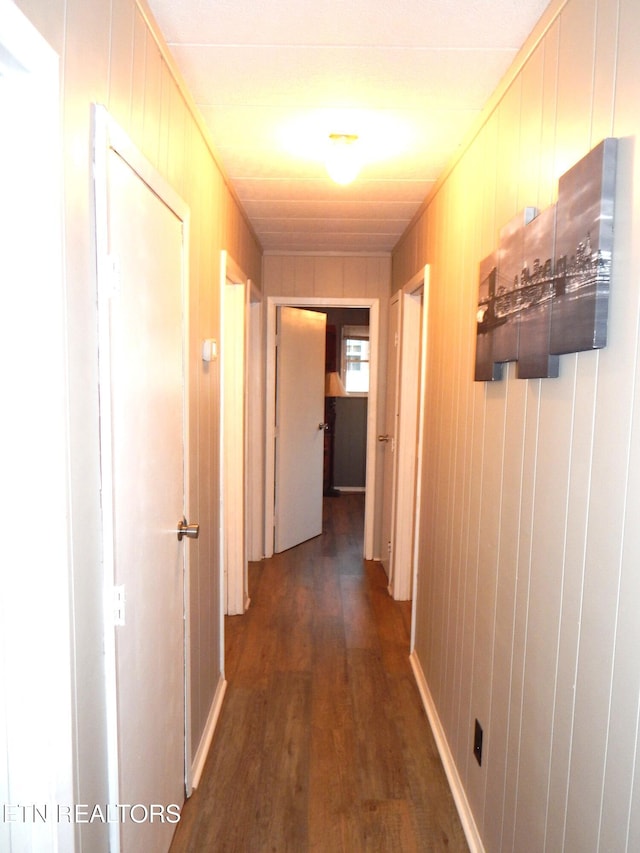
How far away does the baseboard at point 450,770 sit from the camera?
1735 mm

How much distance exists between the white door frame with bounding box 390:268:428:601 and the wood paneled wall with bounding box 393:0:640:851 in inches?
48.6

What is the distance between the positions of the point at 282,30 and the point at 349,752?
8.12 ft

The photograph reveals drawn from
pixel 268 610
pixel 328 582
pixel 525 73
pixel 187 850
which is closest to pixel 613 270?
pixel 525 73

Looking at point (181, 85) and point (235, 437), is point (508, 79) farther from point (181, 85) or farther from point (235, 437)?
point (235, 437)

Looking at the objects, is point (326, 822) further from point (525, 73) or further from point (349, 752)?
point (525, 73)

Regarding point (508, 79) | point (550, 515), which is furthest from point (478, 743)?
point (508, 79)

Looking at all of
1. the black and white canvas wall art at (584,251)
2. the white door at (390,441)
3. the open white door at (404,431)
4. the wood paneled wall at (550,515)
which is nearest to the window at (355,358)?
the white door at (390,441)

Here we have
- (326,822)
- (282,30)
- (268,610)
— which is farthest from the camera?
(268,610)

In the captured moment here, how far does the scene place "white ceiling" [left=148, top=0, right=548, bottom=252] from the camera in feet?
4.55

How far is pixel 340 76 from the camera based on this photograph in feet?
5.52

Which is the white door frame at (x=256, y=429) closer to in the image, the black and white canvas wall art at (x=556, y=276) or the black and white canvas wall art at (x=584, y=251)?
the black and white canvas wall art at (x=556, y=276)

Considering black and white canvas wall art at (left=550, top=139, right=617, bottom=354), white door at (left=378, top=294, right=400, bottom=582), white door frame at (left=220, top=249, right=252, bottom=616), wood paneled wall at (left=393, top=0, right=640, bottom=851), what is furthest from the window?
black and white canvas wall art at (left=550, top=139, right=617, bottom=354)

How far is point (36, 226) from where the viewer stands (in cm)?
89

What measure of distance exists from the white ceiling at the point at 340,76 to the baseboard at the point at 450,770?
231 centimetres
